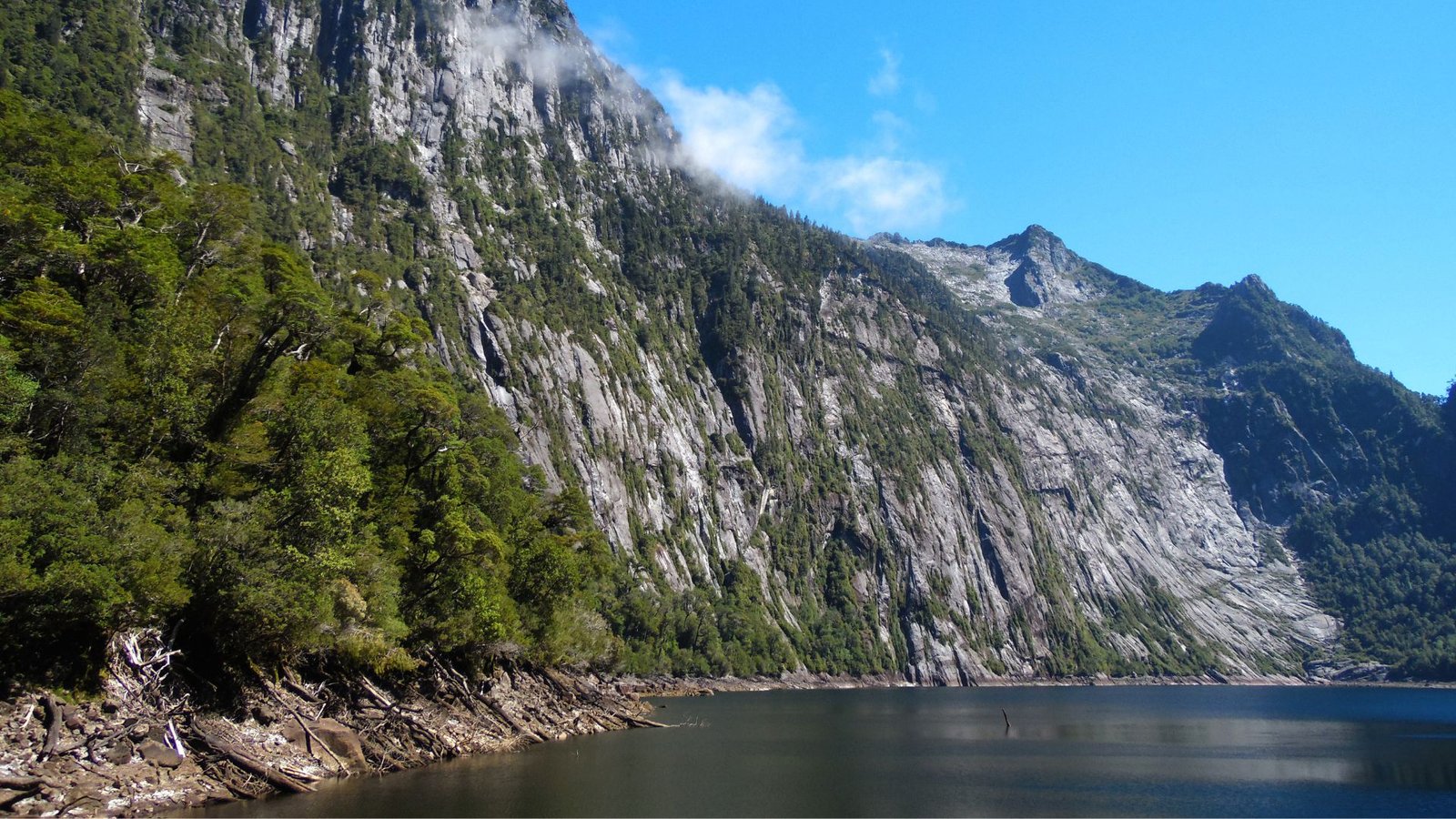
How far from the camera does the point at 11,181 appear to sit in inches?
1670

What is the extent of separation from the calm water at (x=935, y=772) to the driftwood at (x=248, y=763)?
53.1 inches

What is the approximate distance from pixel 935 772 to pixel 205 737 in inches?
1400

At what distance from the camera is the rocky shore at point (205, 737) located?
85.4ft

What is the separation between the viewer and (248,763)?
3203 cm

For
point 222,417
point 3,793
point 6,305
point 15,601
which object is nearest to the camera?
point 3,793

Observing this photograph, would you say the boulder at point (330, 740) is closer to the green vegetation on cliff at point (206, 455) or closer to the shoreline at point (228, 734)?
the shoreline at point (228, 734)

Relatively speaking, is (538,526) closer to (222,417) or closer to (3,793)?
(222,417)

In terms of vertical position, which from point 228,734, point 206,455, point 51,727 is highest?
point 206,455

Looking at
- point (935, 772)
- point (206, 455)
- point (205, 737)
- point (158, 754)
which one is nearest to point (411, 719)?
point (205, 737)

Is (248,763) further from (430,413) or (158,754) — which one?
(430,413)

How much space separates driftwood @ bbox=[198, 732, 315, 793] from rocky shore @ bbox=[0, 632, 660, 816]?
4 cm

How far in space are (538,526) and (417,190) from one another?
11679cm

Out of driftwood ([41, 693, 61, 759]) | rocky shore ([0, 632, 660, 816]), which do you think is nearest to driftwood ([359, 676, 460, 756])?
rocky shore ([0, 632, 660, 816])

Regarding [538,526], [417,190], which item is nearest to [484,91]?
[417,190]
